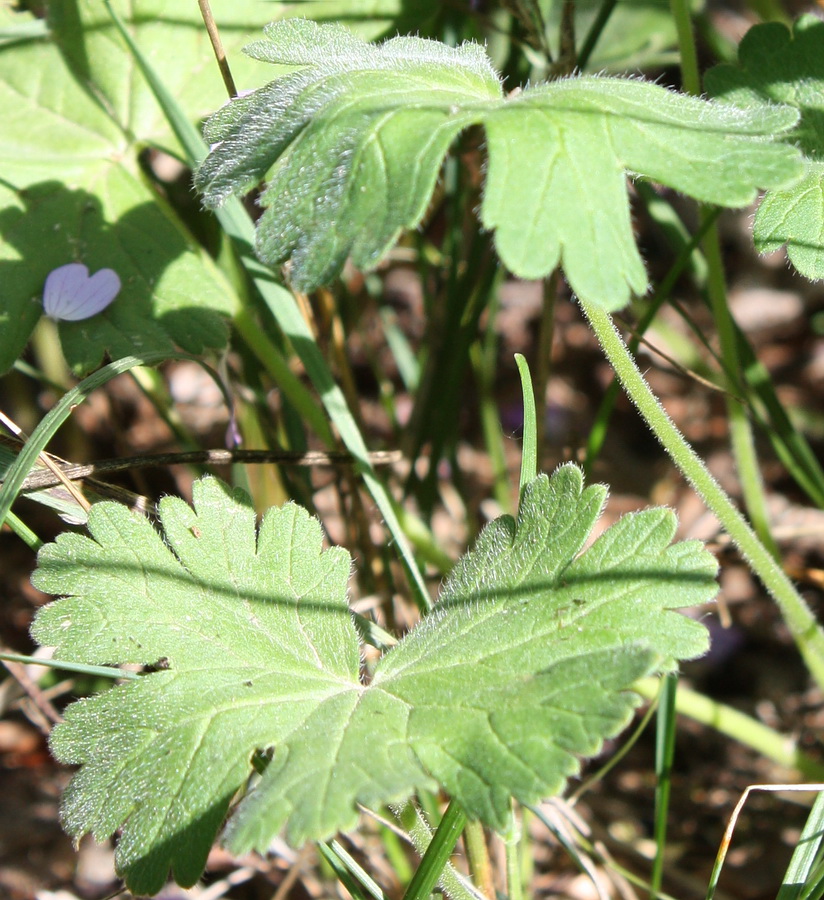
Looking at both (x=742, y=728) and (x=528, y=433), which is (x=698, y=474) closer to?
(x=528, y=433)

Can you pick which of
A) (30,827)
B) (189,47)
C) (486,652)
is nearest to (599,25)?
(189,47)

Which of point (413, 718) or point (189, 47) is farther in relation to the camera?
point (189, 47)

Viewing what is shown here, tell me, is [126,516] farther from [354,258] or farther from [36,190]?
[36,190]

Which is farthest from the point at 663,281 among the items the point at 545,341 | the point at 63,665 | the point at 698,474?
the point at 63,665

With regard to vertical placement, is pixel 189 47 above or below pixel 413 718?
above

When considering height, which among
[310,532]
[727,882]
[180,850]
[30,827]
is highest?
[310,532]

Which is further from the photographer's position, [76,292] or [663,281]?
[663,281]

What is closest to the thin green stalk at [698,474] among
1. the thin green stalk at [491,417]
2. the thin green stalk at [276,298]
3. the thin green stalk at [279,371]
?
the thin green stalk at [276,298]
